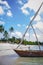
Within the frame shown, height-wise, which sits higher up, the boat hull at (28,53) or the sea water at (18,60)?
the boat hull at (28,53)

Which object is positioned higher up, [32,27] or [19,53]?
[32,27]

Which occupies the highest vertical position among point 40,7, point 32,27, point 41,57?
point 40,7

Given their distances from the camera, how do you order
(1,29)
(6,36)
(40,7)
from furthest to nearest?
(6,36) → (1,29) → (40,7)

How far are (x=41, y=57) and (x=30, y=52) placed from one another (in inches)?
53.4

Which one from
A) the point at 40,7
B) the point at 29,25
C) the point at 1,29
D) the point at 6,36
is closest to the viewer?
the point at 40,7

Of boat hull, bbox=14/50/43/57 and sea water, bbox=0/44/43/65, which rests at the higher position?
boat hull, bbox=14/50/43/57

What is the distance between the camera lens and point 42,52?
23391 mm

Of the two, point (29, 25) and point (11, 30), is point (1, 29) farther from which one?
point (29, 25)

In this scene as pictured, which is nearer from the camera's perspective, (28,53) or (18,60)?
(18,60)

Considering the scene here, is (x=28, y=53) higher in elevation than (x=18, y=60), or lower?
higher

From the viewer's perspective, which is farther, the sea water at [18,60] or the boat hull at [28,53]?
the boat hull at [28,53]

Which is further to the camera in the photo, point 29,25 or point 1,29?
point 1,29

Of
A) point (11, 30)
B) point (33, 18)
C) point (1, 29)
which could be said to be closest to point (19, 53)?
point (33, 18)

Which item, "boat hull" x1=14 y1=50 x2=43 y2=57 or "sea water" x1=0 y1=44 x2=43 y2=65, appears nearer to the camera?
"sea water" x1=0 y1=44 x2=43 y2=65
